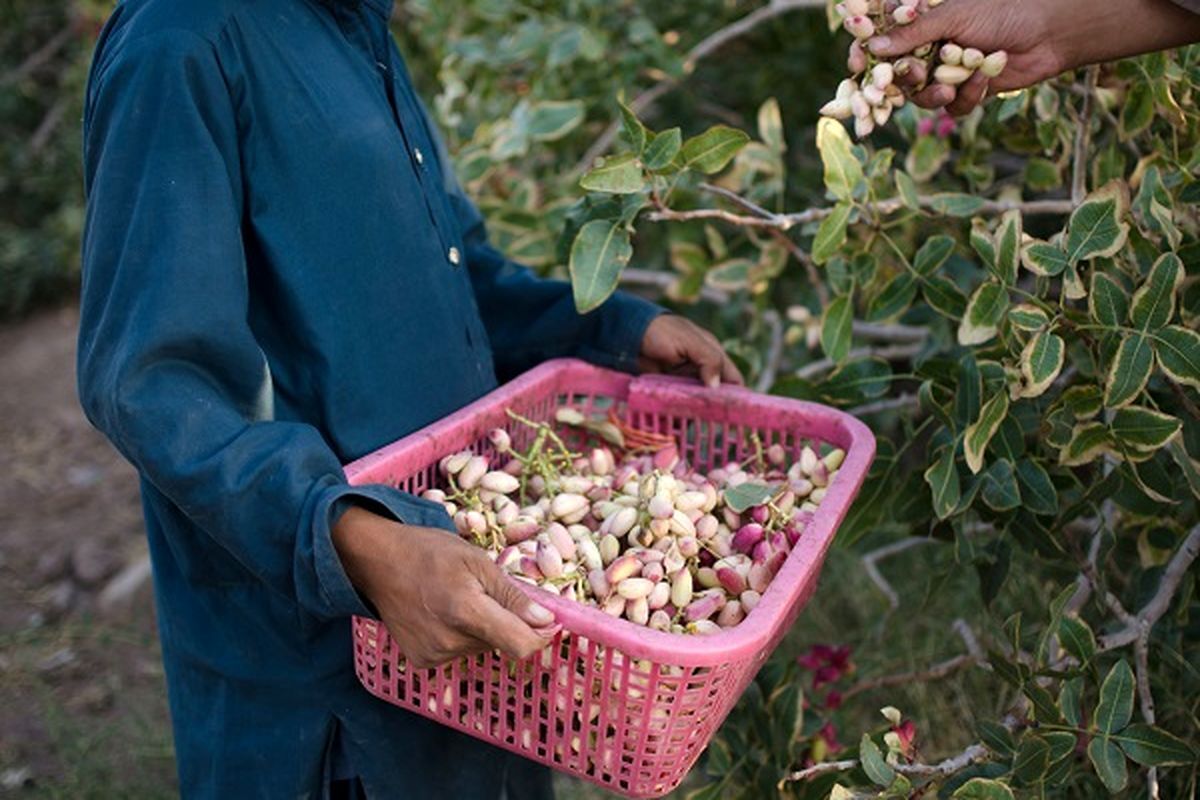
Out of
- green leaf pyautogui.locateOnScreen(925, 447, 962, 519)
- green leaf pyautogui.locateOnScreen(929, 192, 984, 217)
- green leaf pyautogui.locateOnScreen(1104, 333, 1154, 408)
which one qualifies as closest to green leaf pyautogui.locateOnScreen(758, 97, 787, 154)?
green leaf pyautogui.locateOnScreen(929, 192, 984, 217)

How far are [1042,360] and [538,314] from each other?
66 centimetres

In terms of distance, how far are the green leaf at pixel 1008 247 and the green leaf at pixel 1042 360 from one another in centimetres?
12

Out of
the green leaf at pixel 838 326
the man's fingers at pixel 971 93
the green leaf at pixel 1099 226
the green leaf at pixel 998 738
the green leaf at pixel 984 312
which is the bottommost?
the green leaf at pixel 998 738

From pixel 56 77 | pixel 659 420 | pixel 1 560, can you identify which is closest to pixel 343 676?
pixel 659 420

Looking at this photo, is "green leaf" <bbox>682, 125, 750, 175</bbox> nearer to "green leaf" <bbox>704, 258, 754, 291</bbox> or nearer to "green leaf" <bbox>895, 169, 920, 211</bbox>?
"green leaf" <bbox>895, 169, 920, 211</bbox>

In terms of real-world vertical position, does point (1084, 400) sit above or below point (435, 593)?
below

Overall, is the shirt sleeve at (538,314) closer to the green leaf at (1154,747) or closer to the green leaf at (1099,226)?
the green leaf at (1099,226)

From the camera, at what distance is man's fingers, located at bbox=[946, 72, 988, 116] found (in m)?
1.25

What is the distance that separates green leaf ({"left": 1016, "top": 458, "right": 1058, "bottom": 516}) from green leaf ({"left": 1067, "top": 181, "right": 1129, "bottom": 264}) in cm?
29

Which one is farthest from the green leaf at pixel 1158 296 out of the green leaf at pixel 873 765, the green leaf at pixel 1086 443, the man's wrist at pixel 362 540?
the man's wrist at pixel 362 540

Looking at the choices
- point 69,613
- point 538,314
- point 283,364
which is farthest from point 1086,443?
point 69,613

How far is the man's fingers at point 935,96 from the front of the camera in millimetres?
1246

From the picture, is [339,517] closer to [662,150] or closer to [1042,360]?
[662,150]

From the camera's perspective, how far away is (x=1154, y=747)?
139 centimetres
